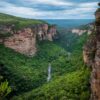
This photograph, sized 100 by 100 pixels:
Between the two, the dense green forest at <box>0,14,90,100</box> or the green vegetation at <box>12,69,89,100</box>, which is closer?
the green vegetation at <box>12,69,89,100</box>

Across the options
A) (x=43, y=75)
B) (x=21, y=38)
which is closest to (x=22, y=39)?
(x=21, y=38)

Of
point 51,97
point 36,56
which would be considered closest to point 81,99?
point 51,97

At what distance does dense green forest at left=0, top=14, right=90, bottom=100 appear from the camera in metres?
72.8

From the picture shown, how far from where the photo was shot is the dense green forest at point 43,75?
72.8 m

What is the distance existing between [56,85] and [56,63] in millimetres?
52726

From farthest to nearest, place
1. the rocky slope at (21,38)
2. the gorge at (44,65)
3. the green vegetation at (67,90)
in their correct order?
Answer: the rocky slope at (21,38)
the green vegetation at (67,90)
the gorge at (44,65)

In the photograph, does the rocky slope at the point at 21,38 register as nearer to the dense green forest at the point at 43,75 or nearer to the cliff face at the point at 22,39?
the cliff face at the point at 22,39

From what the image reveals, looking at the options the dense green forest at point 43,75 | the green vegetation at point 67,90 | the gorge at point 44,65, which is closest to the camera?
the gorge at point 44,65

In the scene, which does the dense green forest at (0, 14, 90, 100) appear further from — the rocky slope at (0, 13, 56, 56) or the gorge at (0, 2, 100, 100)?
the rocky slope at (0, 13, 56, 56)

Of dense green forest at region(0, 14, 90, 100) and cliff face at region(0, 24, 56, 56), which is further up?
cliff face at region(0, 24, 56, 56)

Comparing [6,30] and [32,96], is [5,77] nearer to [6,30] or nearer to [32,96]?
[32,96]

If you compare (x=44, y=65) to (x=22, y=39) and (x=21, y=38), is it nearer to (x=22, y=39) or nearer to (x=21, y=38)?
(x=22, y=39)

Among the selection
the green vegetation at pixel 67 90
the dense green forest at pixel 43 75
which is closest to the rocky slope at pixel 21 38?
the dense green forest at pixel 43 75

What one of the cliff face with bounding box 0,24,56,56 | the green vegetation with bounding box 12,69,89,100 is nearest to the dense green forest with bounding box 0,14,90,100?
the green vegetation with bounding box 12,69,89,100
